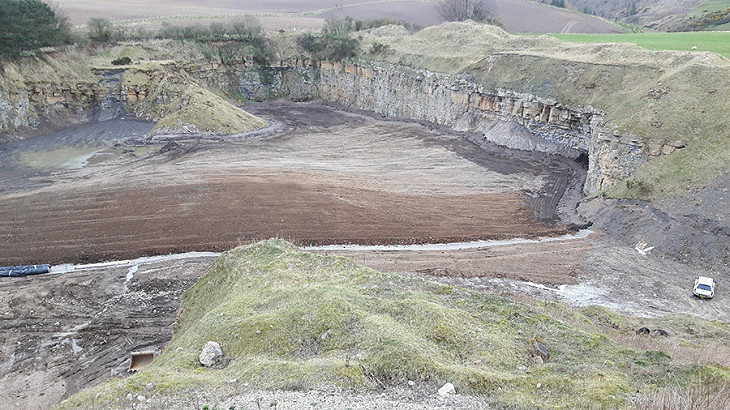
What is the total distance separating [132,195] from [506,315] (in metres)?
24.8

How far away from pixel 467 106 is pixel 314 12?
70.6 m

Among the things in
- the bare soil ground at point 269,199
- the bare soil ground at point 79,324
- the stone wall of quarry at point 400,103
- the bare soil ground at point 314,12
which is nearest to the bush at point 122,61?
the stone wall of quarry at point 400,103

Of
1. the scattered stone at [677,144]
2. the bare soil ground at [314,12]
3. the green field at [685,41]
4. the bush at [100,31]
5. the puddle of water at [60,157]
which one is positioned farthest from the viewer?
the bare soil ground at [314,12]

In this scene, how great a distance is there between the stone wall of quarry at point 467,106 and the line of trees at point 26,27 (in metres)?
20.4

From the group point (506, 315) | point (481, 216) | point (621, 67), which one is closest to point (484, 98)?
point (621, 67)

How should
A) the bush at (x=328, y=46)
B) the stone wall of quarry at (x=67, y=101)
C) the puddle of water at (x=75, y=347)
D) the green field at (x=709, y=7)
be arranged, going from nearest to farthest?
the puddle of water at (x=75, y=347) < the stone wall of quarry at (x=67, y=101) < the bush at (x=328, y=46) < the green field at (x=709, y=7)

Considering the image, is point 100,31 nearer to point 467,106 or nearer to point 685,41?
point 467,106

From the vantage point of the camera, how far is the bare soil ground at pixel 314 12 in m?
80.9

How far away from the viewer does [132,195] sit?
31.2 metres

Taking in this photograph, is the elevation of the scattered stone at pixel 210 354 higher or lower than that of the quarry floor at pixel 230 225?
higher

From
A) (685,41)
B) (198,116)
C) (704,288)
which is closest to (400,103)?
(198,116)

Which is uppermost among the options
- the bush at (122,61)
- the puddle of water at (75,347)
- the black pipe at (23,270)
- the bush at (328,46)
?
the bush at (328,46)

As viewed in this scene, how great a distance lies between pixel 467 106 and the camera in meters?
47.5

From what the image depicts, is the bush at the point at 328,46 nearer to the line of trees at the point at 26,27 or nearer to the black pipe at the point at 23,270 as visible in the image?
the line of trees at the point at 26,27
